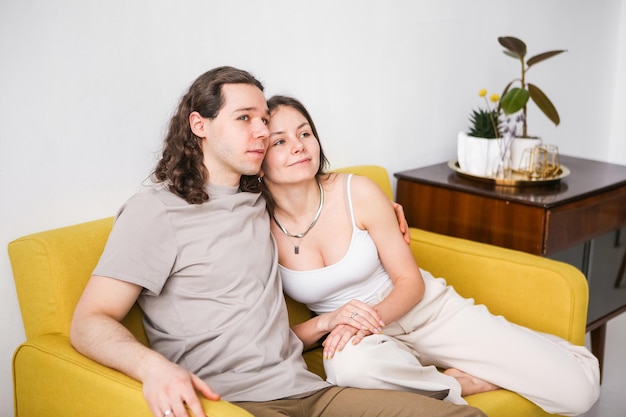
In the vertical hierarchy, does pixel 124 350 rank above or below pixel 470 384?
above

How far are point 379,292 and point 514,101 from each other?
93 cm

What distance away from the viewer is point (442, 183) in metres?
2.53

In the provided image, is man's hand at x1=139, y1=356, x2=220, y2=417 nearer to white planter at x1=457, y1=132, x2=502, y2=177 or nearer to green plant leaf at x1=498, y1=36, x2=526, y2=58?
white planter at x1=457, y1=132, x2=502, y2=177

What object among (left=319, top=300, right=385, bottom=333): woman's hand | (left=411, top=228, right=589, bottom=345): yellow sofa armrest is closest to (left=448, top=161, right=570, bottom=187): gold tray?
(left=411, top=228, right=589, bottom=345): yellow sofa armrest

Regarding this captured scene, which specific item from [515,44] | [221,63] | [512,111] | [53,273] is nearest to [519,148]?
[512,111]

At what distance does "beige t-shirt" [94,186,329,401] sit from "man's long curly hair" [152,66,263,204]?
52mm

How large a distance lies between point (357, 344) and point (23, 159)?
86 centimetres

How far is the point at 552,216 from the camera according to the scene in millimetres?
2268

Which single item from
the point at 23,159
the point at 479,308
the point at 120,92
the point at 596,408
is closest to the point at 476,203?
the point at 479,308

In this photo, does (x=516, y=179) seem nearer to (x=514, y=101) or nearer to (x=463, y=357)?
(x=514, y=101)

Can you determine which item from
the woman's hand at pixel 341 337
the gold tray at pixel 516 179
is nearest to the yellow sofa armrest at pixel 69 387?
the woman's hand at pixel 341 337

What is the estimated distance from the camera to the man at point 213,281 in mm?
1505

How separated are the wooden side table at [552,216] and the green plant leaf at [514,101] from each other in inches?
10.1

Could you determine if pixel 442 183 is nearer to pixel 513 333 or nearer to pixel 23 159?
pixel 513 333
